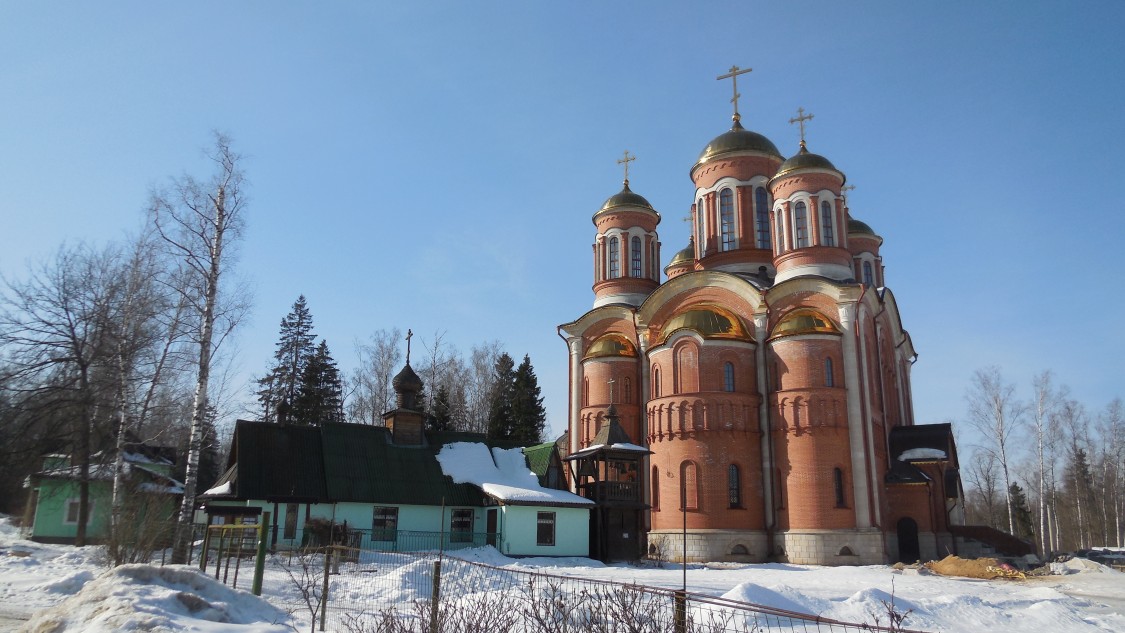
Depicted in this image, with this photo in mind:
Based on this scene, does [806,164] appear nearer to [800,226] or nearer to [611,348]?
[800,226]

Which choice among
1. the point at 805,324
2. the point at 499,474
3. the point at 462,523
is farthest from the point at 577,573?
the point at 805,324

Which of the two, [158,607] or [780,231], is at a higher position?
Result: [780,231]

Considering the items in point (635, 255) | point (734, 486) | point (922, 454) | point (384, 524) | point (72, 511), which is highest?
point (635, 255)

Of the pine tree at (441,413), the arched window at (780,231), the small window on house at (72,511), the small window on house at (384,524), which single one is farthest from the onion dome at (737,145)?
the small window on house at (72,511)

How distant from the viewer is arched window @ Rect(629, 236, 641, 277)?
3600cm

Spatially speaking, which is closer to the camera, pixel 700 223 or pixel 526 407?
pixel 700 223

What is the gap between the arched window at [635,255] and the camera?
3600cm

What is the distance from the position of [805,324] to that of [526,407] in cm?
1955

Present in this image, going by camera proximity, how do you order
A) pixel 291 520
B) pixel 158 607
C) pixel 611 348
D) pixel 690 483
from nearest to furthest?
pixel 158 607 → pixel 291 520 → pixel 690 483 → pixel 611 348

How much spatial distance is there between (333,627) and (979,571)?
20.5m

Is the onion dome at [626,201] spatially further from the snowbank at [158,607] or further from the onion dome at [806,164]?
the snowbank at [158,607]

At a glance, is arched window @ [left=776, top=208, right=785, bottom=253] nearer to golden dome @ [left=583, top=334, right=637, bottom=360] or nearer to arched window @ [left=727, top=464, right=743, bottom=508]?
golden dome @ [left=583, top=334, right=637, bottom=360]

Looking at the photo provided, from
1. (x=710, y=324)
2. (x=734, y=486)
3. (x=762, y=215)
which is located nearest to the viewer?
(x=734, y=486)

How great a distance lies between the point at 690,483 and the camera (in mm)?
28172
